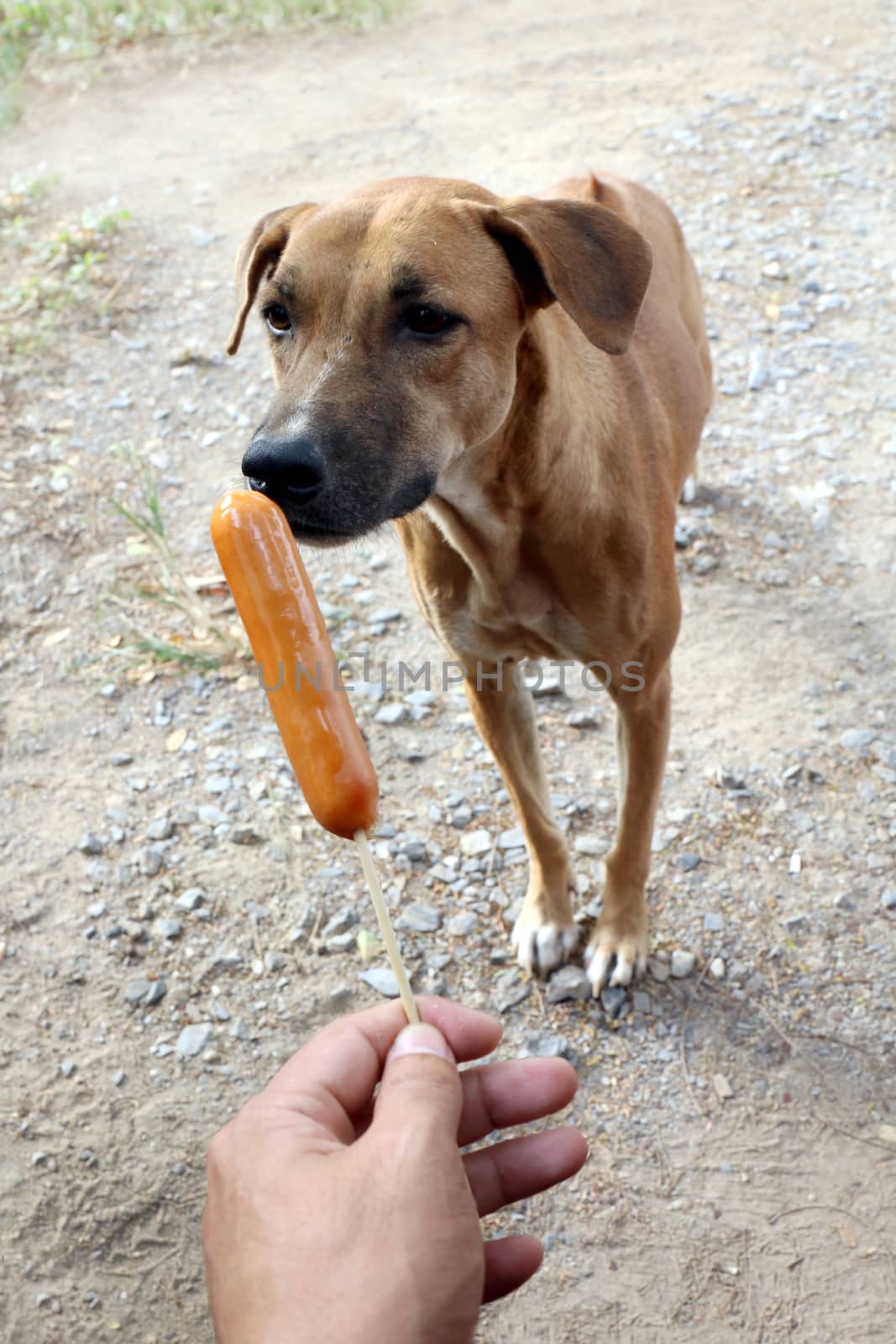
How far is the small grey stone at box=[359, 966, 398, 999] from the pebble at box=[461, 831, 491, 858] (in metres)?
0.50

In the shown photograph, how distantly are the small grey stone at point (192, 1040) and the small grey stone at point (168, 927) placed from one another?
0.33 metres

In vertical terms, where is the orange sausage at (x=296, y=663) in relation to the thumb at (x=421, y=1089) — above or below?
above

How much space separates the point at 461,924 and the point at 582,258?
194 cm

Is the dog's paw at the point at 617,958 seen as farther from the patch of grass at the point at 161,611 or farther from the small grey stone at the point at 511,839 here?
the patch of grass at the point at 161,611

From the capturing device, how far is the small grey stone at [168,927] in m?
3.50

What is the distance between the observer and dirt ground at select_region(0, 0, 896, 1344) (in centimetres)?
276

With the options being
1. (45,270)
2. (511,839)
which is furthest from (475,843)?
(45,270)

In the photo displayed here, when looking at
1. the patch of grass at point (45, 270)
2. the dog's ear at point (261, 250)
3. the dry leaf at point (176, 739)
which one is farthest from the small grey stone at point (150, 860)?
the patch of grass at point (45, 270)

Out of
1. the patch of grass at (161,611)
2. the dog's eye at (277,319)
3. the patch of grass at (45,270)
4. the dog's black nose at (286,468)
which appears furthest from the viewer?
the patch of grass at (45,270)

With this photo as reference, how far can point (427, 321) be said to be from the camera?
2.37 metres

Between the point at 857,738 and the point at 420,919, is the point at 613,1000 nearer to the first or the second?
the point at 420,919

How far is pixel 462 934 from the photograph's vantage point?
3473 millimetres

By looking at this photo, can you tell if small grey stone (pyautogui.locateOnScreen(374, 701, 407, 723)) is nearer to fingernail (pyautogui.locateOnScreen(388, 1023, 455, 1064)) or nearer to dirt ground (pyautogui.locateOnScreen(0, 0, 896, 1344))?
dirt ground (pyautogui.locateOnScreen(0, 0, 896, 1344))

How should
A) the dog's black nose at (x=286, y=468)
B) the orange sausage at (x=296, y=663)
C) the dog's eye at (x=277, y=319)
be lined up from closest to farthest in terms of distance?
the orange sausage at (x=296, y=663) → the dog's black nose at (x=286, y=468) → the dog's eye at (x=277, y=319)
